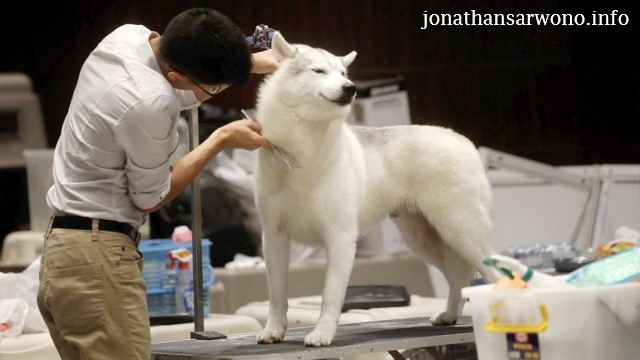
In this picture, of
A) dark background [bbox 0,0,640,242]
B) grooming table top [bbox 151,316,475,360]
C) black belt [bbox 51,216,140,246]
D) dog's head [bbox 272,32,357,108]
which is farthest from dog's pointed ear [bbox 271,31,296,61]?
dark background [bbox 0,0,640,242]

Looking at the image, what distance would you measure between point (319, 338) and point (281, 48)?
2.78ft

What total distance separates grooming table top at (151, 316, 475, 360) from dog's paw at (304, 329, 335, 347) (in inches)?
0.7

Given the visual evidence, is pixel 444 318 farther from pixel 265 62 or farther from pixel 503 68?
pixel 503 68

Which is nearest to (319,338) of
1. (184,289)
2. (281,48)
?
(281,48)

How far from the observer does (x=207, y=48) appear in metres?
2.22

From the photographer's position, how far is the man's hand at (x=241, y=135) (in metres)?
2.54

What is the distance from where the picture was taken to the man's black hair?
2.22m

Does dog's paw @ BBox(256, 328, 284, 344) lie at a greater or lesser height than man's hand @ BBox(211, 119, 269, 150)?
lesser

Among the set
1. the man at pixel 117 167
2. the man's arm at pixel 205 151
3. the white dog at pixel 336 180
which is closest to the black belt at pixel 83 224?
the man at pixel 117 167

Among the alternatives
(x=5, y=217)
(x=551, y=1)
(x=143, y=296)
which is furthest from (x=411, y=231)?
(x=551, y=1)

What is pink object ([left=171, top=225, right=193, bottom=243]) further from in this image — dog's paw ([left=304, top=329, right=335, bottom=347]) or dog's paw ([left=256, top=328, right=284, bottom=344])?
dog's paw ([left=304, top=329, right=335, bottom=347])

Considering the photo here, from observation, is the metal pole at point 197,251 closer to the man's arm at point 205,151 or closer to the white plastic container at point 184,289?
the man's arm at point 205,151

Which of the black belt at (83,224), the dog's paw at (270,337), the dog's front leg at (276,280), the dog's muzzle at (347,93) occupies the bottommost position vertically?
the dog's paw at (270,337)

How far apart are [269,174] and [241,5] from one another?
9.74 feet
